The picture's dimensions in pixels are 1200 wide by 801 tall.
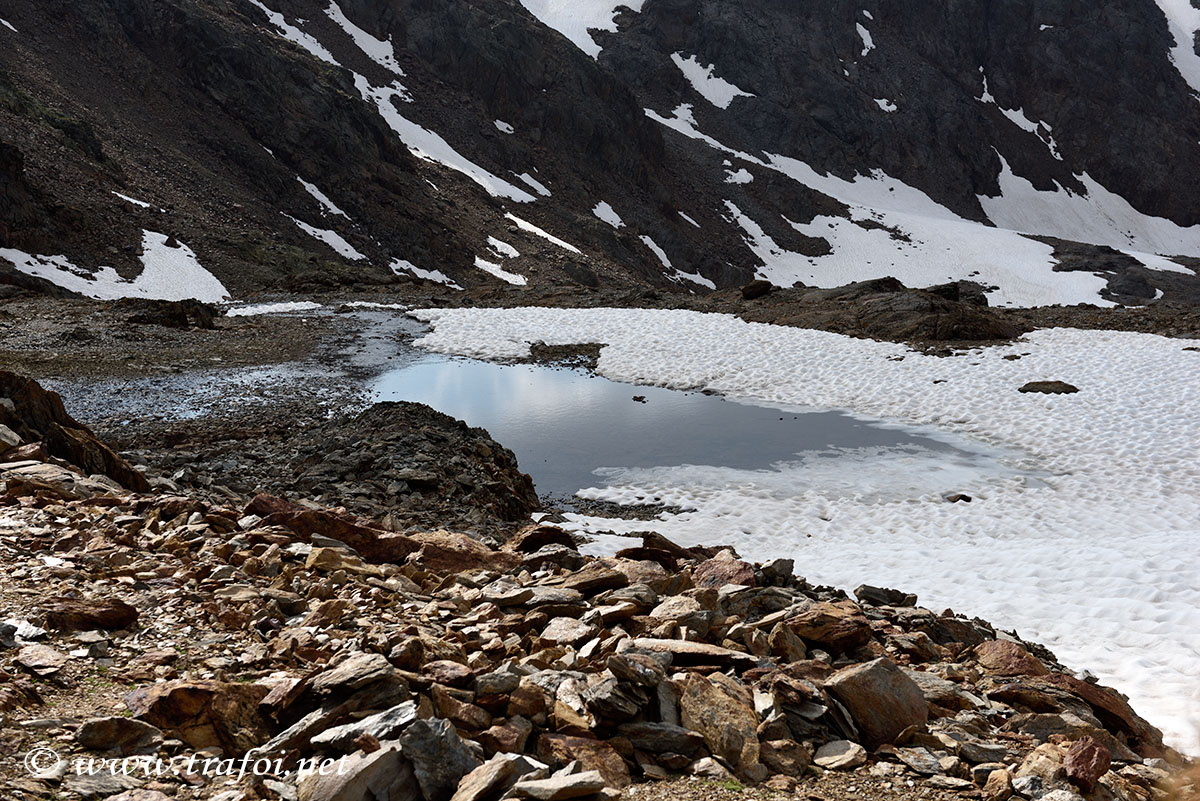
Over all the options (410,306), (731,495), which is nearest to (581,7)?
(410,306)

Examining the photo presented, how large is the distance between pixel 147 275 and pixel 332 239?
1705 centimetres

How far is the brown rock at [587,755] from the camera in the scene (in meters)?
3.86

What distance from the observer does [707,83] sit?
118m

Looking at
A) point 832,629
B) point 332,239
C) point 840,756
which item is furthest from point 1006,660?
point 332,239

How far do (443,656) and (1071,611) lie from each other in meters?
7.61

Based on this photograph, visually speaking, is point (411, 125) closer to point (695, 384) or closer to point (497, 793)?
point (695, 384)

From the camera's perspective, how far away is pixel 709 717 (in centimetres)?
435

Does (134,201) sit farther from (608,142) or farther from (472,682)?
(608,142)

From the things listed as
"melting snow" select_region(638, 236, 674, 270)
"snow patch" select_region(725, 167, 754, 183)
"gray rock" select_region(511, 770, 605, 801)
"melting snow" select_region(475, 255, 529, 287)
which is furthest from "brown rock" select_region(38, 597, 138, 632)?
"snow patch" select_region(725, 167, 754, 183)

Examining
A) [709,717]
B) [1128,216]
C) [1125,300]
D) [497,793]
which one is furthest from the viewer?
[1128,216]

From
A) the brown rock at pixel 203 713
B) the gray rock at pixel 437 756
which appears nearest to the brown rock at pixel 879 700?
the gray rock at pixel 437 756

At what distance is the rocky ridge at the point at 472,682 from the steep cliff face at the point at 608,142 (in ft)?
137

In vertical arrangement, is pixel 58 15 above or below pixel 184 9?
below

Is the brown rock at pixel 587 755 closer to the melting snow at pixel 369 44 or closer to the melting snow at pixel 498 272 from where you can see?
the melting snow at pixel 498 272
